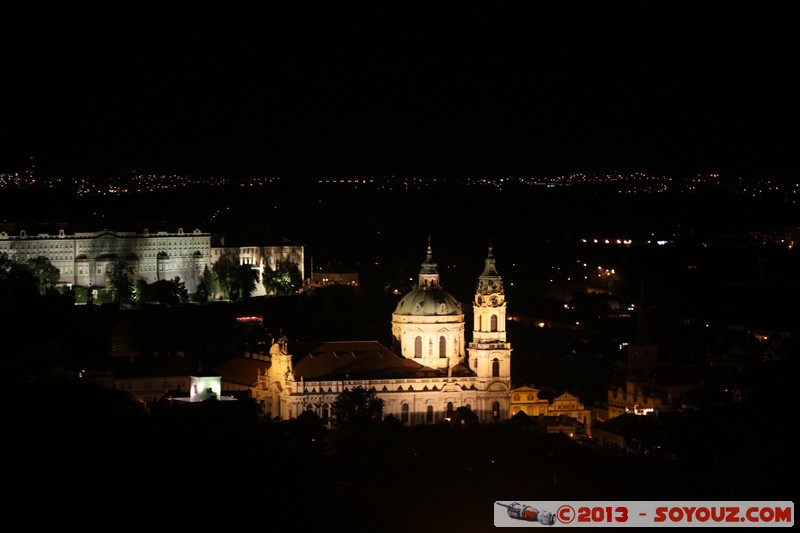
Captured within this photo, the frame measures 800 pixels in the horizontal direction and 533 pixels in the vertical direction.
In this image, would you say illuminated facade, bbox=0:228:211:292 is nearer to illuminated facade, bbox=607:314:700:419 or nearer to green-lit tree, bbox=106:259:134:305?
green-lit tree, bbox=106:259:134:305

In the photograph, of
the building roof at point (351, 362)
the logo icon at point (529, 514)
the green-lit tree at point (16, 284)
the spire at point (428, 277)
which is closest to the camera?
the logo icon at point (529, 514)

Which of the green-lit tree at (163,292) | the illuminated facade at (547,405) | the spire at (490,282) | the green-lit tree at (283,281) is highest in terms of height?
the green-lit tree at (283,281)

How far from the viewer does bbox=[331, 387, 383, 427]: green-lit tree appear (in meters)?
52.2

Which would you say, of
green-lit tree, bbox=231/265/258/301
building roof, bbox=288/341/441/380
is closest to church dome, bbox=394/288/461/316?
building roof, bbox=288/341/441/380

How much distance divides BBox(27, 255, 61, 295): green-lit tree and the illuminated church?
25.7 metres

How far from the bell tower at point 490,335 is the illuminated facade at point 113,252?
104 ft

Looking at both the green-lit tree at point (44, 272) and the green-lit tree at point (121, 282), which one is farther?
the green-lit tree at point (44, 272)

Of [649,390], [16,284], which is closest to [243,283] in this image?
[16,284]

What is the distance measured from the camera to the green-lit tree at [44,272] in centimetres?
8331

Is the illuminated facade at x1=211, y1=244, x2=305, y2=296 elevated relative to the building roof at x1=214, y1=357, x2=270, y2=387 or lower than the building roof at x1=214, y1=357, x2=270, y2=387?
elevated

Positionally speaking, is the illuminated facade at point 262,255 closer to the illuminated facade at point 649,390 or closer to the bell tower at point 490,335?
the illuminated facade at point 649,390

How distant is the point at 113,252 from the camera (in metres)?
92.9

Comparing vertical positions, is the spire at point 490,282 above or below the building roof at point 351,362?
above

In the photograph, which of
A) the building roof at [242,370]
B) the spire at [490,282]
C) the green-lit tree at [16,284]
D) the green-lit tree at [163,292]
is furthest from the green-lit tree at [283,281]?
the spire at [490,282]
